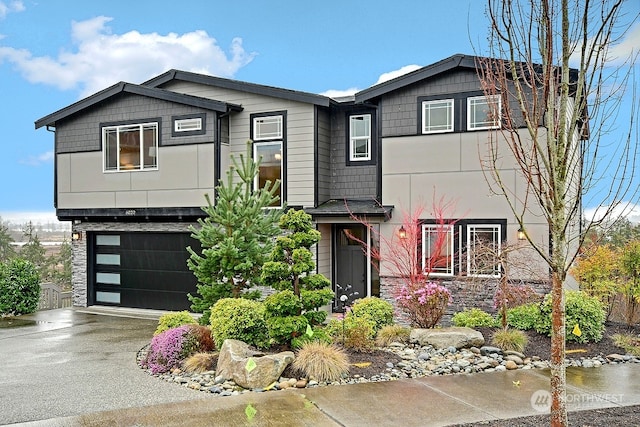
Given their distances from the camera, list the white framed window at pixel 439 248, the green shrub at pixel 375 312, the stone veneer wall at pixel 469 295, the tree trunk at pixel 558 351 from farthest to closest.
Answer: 1. the white framed window at pixel 439 248
2. the stone veneer wall at pixel 469 295
3. the green shrub at pixel 375 312
4. the tree trunk at pixel 558 351

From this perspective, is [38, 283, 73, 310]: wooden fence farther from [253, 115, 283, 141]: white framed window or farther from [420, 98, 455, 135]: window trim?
[420, 98, 455, 135]: window trim

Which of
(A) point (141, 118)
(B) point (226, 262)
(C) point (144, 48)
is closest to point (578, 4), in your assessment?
(B) point (226, 262)

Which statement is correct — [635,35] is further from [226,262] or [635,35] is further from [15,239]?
[15,239]

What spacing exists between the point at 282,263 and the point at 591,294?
672 centimetres

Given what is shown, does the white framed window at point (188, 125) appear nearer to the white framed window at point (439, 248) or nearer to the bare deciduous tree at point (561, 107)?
A: the white framed window at point (439, 248)

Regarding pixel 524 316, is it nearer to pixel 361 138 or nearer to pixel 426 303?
pixel 426 303

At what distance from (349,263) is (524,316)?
4717 millimetres

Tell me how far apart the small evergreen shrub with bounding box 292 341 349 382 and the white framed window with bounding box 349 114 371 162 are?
6609 mm

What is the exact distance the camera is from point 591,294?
10.7 m

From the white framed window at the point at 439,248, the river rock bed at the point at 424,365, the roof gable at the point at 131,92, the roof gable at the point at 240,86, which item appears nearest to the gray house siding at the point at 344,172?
the roof gable at the point at 240,86

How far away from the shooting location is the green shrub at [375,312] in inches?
377

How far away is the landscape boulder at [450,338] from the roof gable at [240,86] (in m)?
6.15

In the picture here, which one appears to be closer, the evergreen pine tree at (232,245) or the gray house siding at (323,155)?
the evergreen pine tree at (232,245)

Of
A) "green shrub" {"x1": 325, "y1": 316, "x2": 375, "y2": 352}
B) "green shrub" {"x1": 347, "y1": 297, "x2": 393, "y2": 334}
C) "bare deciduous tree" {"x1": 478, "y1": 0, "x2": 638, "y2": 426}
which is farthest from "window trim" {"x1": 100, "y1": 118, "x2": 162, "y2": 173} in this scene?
"bare deciduous tree" {"x1": 478, "y1": 0, "x2": 638, "y2": 426}
